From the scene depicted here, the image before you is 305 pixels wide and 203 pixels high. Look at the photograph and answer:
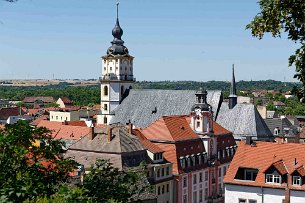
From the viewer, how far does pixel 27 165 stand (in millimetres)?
19781

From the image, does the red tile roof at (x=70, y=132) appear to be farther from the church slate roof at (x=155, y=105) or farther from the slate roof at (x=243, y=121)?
the slate roof at (x=243, y=121)

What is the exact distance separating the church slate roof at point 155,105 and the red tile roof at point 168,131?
569 inches

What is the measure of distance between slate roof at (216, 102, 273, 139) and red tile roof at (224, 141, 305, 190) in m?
→ 30.4

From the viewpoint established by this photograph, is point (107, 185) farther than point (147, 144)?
No

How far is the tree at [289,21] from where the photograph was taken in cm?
1586

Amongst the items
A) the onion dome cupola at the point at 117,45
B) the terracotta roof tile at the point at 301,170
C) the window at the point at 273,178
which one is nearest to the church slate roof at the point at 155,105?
the onion dome cupola at the point at 117,45

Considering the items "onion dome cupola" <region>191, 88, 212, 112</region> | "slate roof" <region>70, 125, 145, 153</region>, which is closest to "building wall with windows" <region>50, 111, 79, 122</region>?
"onion dome cupola" <region>191, 88, 212, 112</region>

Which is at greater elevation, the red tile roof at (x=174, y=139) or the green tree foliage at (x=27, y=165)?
the green tree foliage at (x=27, y=165)

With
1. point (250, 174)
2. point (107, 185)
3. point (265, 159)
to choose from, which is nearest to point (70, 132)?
point (250, 174)

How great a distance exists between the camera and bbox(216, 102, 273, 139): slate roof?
7588 centimetres

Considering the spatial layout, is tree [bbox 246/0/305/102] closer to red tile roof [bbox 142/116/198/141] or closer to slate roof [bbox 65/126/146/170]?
slate roof [bbox 65/126/146/170]

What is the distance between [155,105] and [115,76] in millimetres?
10318

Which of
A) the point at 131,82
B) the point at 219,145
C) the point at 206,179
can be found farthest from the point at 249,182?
the point at 131,82

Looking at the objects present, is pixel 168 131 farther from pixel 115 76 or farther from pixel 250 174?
pixel 115 76
